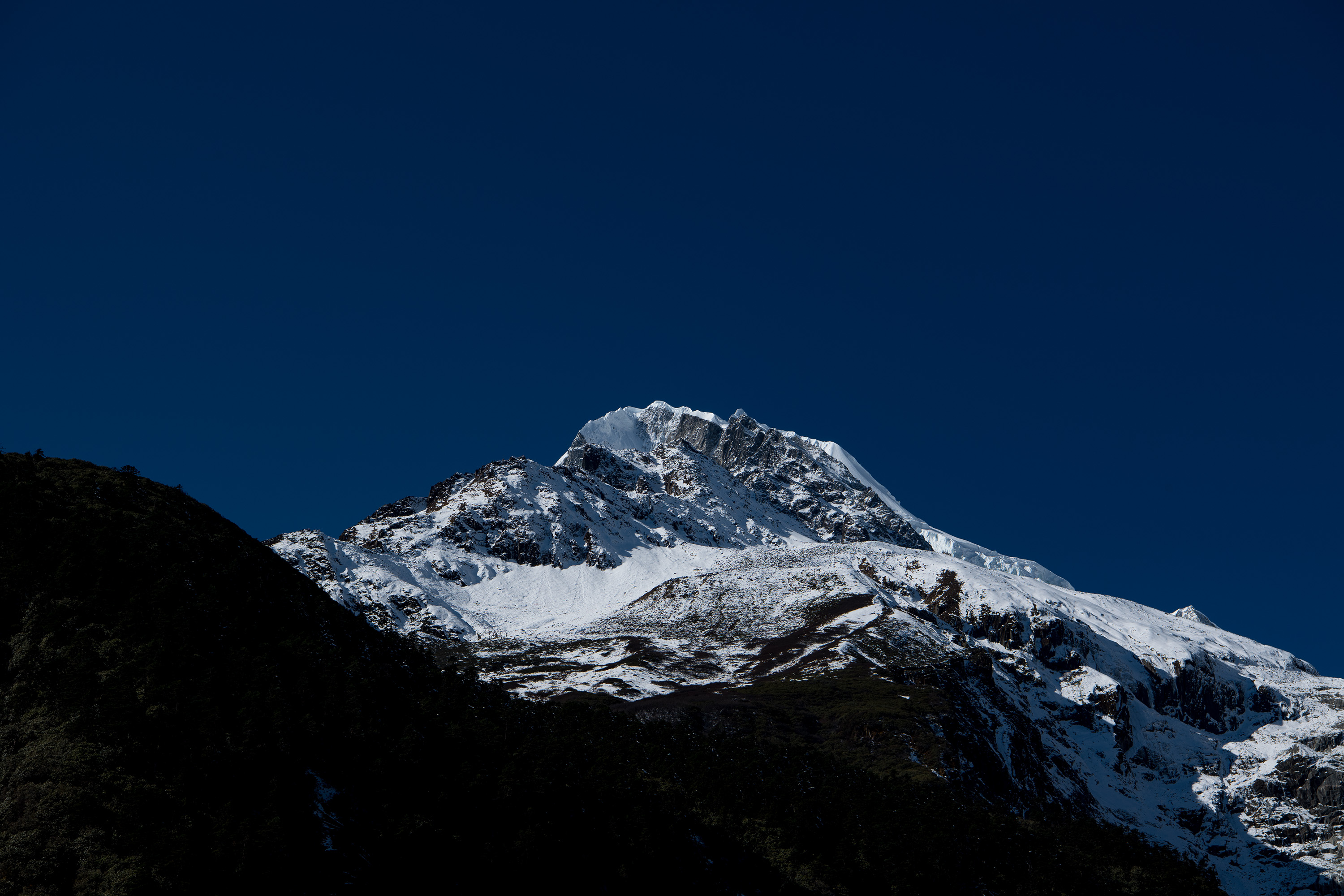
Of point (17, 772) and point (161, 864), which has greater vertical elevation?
point (17, 772)

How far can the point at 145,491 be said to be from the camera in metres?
83.0

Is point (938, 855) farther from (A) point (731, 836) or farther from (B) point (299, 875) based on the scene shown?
(B) point (299, 875)

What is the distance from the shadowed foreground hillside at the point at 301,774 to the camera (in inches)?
1949

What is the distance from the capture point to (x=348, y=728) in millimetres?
65125

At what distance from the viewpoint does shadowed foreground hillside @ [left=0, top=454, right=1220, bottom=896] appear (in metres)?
49.5

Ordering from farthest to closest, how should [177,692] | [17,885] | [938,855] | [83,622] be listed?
1. [938,855]
2. [83,622]
3. [177,692]
4. [17,885]

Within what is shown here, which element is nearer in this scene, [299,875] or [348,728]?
[299,875]

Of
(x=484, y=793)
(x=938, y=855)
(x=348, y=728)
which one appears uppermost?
(x=348, y=728)

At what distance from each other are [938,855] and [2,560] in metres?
82.2

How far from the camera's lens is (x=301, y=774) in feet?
187

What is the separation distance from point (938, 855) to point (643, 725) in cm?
5623

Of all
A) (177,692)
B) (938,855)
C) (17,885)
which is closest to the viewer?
(17,885)

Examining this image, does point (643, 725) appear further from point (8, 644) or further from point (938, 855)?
point (8, 644)

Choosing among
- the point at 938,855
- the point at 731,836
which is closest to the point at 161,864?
the point at 731,836
